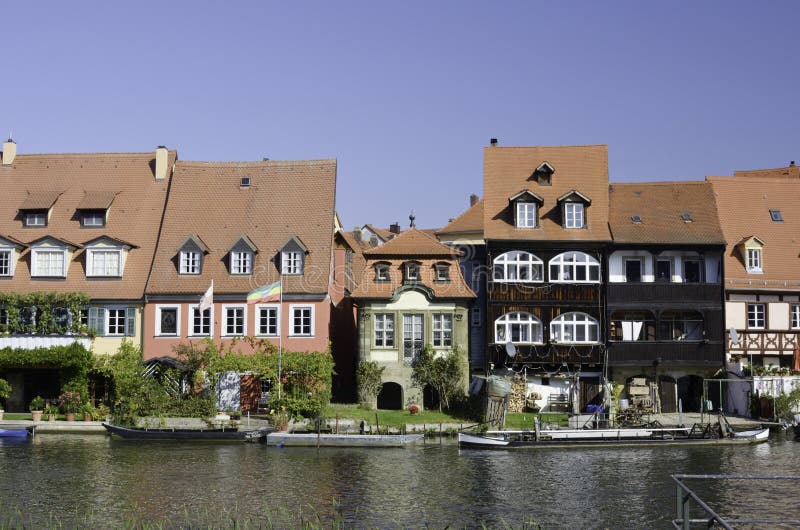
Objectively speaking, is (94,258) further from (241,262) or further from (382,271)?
(382,271)

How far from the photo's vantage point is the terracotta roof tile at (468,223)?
78500mm

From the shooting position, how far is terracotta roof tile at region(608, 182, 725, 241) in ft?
200

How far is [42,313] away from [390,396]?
2067 cm

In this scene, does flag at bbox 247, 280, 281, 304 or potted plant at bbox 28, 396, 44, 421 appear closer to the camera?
potted plant at bbox 28, 396, 44, 421

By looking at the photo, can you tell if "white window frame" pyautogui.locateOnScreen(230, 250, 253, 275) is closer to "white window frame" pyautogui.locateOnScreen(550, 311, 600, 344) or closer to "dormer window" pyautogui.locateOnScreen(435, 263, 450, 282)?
"dormer window" pyautogui.locateOnScreen(435, 263, 450, 282)

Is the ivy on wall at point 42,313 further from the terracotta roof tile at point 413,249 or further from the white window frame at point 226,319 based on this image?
the terracotta roof tile at point 413,249

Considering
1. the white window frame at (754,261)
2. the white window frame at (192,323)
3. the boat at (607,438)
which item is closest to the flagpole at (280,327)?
the white window frame at (192,323)

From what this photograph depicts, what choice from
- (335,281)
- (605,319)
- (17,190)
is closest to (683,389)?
(605,319)

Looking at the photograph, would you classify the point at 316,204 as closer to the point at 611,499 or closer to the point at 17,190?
the point at 17,190

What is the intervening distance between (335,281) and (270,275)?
5.64 metres

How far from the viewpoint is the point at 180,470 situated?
42.0 metres

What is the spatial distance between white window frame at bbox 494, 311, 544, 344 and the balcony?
14.9 feet

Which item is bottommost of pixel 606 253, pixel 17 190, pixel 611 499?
pixel 611 499

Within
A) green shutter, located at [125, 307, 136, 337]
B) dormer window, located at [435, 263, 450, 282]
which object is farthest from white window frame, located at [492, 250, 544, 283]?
green shutter, located at [125, 307, 136, 337]
